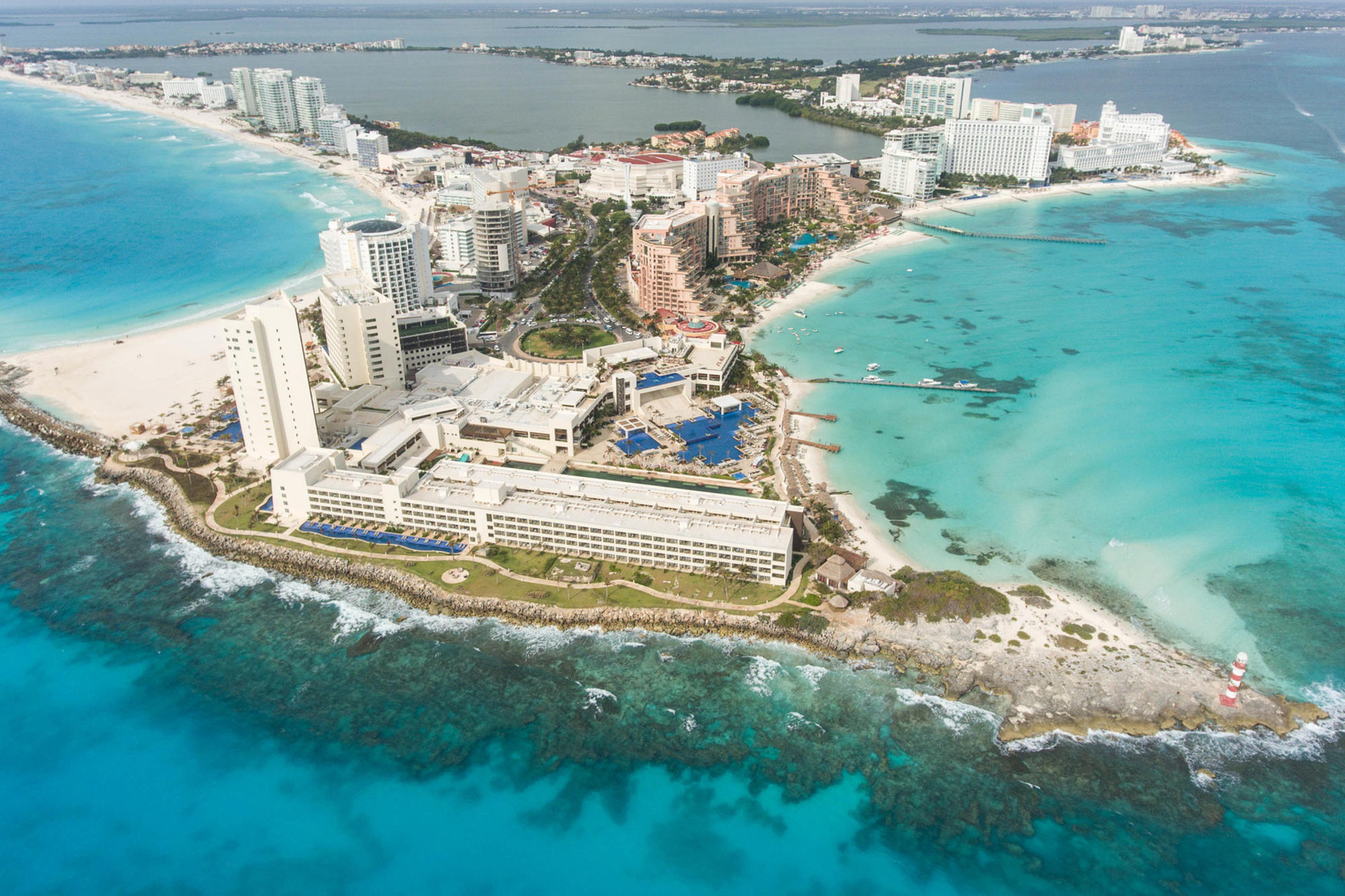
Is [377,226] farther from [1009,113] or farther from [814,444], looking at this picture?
[1009,113]

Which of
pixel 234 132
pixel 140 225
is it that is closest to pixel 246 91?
pixel 234 132

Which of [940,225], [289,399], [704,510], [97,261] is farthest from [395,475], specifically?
[940,225]

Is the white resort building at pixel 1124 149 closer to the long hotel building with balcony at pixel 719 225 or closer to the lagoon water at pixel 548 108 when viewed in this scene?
the lagoon water at pixel 548 108

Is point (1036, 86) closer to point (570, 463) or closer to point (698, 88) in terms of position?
point (698, 88)

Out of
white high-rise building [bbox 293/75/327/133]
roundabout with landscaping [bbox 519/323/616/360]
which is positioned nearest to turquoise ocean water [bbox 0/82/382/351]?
white high-rise building [bbox 293/75/327/133]

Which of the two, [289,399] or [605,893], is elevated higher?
[289,399]

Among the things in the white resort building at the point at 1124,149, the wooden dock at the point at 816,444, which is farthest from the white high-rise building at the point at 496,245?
the white resort building at the point at 1124,149
